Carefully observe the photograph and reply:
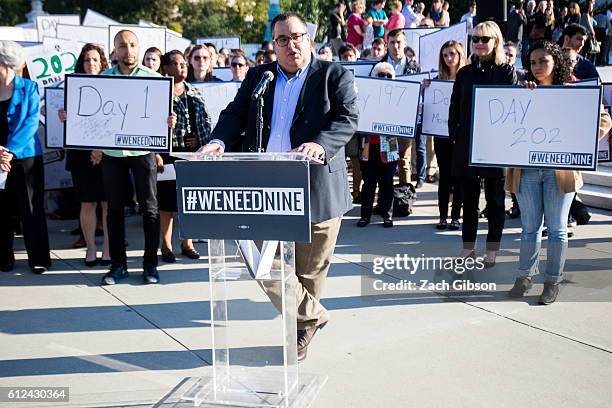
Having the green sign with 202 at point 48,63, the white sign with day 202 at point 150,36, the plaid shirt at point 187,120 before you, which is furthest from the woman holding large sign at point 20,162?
the white sign with day 202 at point 150,36

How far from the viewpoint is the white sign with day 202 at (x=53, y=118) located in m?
8.17

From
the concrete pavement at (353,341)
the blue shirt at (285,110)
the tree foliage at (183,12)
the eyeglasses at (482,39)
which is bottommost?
the concrete pavement at (353,341)

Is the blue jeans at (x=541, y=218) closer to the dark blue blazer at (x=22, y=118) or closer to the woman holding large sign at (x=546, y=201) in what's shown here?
the woman holding large sign at (x=546, y=201)

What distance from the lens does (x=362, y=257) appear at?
724 centimetres

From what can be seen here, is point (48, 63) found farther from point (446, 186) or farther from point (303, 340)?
point (303, 340)

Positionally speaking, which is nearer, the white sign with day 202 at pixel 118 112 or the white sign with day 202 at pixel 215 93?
the white sign with day 202 at pixel 118 112

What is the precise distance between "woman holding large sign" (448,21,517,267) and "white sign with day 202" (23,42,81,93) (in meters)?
4.94

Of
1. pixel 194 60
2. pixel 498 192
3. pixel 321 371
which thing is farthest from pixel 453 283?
pixel 194 60

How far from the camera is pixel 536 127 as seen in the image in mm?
5957

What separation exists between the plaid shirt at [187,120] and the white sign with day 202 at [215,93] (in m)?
1.38

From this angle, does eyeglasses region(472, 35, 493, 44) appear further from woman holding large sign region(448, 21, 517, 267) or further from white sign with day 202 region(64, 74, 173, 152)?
white sign with day 202 region(64, 74, 173, 152)

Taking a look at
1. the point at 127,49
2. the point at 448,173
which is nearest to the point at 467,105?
the point at 448,173

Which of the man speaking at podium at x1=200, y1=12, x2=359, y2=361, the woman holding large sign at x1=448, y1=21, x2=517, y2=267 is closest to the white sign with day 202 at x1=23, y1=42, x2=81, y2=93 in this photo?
the woman holding large sign at x1=448, y1=21, x2=517, y2=267

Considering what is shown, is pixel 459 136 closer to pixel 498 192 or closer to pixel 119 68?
pixel 498 192
